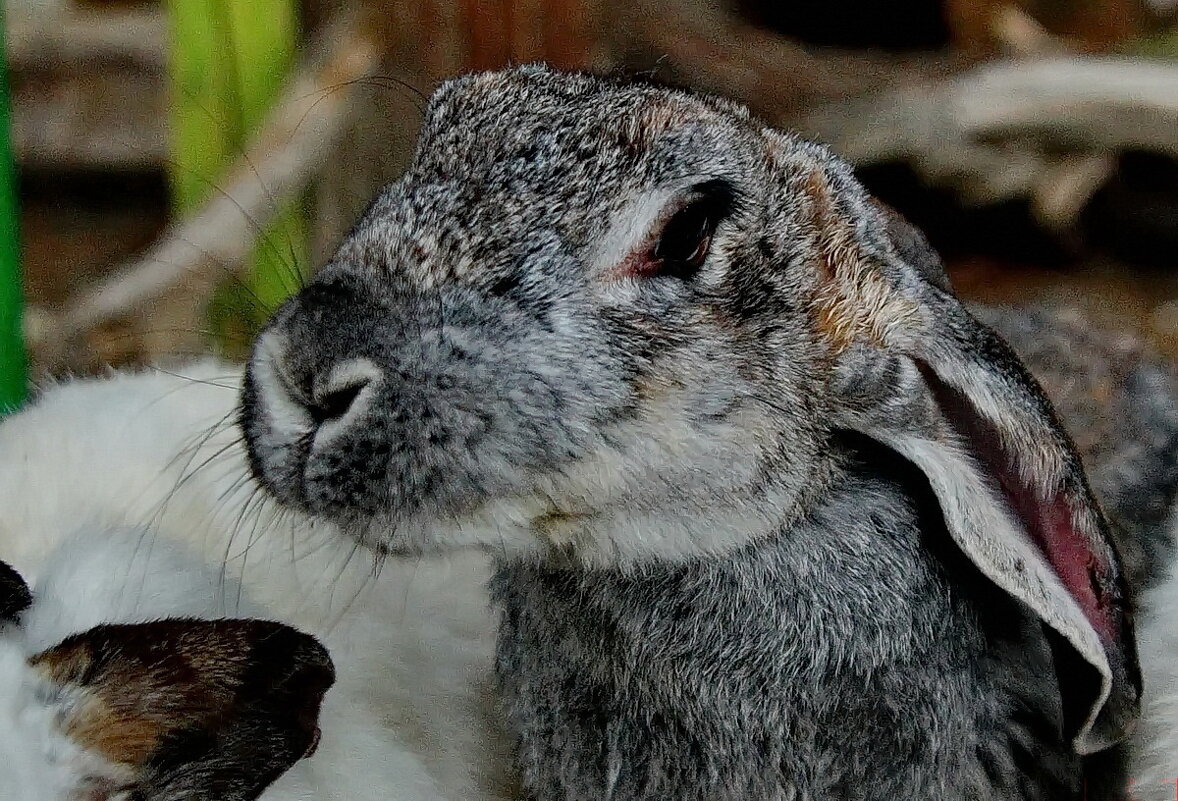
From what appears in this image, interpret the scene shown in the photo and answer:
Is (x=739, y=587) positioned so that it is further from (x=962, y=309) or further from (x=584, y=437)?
(x=962, y=309)

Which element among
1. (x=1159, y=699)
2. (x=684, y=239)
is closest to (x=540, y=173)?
(x=684, y=239)

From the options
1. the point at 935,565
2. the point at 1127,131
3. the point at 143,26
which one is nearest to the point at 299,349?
the point at 935,565

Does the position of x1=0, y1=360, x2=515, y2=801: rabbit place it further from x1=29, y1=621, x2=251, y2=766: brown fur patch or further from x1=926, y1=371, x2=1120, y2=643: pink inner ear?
x1=926, y1=371, x2=1120, y2=643: pink inner ear

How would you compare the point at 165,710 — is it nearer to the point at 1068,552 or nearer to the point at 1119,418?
the point at 1068,552

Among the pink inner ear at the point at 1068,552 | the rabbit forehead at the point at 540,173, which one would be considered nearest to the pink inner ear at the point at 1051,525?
the pink inner ear at the point at 1068,552

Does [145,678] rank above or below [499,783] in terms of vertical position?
above

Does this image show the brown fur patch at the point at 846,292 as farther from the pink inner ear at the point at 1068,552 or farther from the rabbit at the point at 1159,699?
the rabbit at the point at 1159,699
